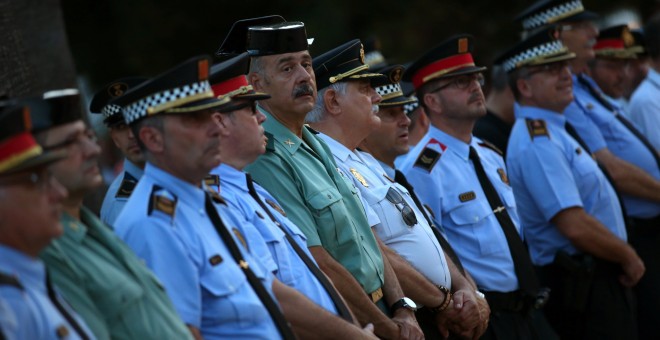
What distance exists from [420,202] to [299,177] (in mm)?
1368

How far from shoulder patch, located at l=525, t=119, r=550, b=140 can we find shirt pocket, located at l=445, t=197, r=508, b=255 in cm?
121

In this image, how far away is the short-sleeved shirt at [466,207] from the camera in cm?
684

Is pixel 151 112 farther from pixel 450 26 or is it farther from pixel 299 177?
pixel 450 26

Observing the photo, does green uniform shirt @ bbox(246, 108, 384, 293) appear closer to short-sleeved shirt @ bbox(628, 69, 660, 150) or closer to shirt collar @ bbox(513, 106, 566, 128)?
shirt collar @ bbox(513, 106, 566, 128)

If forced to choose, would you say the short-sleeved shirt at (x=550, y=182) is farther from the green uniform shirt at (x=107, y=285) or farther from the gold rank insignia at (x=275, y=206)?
the green uniform shirt at (x=107, y=285)

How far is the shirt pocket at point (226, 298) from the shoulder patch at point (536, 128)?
158 inches

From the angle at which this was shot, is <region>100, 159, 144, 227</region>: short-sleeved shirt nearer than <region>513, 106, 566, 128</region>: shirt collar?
Yes

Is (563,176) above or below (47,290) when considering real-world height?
below

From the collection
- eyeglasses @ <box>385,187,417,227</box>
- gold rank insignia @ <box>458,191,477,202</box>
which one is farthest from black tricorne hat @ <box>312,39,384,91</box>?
gold rank insignia @ <box>458,191,477,202</box>

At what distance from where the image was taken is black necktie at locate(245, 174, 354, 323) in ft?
16.4

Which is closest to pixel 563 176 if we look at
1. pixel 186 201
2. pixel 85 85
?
pixel 186 201

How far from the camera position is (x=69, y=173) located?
397 cm

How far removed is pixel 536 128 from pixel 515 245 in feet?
4.36

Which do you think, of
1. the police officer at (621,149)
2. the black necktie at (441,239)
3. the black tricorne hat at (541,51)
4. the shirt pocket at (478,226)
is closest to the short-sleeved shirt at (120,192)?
the black necktie at (441,239)
